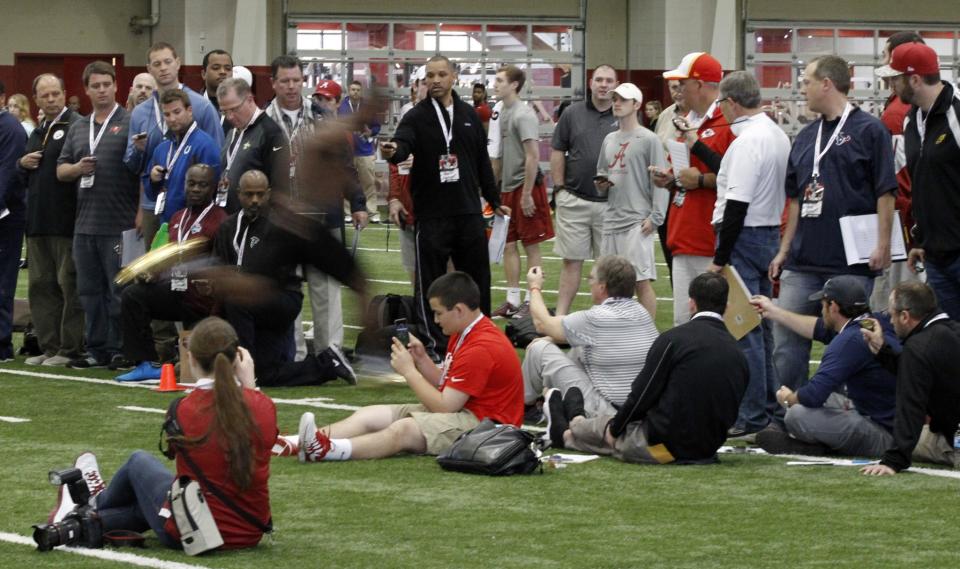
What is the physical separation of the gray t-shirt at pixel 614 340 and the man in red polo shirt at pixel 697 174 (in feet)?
2.11

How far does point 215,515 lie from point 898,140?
597cm

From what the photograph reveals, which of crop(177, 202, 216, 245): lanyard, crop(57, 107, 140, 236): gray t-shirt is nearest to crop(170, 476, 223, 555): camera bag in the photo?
crop(177, 202, 216, 245): lanyard

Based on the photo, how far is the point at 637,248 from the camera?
40.0 ft

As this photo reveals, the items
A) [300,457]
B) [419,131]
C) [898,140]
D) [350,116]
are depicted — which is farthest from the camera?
[419,131]

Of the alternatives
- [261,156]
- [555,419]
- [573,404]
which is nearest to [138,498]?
[555,419]

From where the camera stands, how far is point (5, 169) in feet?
40.6

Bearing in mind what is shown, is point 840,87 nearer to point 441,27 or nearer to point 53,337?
point 53,337

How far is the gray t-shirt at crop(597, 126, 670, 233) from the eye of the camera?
12.1m

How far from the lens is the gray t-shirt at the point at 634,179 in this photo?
1209 centimetres

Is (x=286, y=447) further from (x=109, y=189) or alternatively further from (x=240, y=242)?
(x=109, y=189)

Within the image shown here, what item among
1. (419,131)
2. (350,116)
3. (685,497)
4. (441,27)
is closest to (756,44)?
(441,27)

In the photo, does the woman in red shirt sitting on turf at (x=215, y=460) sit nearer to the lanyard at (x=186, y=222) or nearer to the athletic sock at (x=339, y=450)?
the athletic sock at (x=339, y=450)

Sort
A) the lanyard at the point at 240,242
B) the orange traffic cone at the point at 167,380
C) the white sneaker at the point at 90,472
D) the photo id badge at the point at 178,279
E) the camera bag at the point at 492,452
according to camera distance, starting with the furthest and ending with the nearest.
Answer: the photo id badge at the point at 178,279 → the orange traffic cone at the point at 167,380 → the lanyard at the point at 240,242 → the camera bag at the point at 492,452 → the white sneaker at the point at 90,472

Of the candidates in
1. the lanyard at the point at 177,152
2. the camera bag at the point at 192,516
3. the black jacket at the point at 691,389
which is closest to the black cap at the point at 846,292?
the black jacket at the point at 691,389
